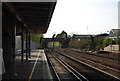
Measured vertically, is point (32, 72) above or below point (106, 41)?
below

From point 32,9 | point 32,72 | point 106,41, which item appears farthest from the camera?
point 106,41

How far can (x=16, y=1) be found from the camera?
501 inches

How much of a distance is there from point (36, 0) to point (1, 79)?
556 centimetres

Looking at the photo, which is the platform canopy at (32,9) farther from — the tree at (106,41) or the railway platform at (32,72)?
the tree at (106,41)

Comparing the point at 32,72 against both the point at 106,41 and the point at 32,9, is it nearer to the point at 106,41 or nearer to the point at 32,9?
the point at 32,9

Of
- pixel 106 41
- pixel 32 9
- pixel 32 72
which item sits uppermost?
pixel 32 9

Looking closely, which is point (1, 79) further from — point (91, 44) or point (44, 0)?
point (91, 44)

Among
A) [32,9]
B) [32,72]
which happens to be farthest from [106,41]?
[32,9]

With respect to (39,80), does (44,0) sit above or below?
above

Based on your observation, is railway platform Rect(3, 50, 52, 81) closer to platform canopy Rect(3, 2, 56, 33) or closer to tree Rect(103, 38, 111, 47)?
platform canopy Rect(3, 2, 56, 33)

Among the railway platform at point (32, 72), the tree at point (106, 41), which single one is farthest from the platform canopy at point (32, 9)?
the tree at point (106, 41)

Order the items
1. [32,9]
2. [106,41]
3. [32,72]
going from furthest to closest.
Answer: [106,41] → [32,72] → [32,9]

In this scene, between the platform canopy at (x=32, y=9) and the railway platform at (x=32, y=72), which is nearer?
the platform canopy at (x=32, y=9)

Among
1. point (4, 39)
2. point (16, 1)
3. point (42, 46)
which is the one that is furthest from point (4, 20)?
point (42, 46)
